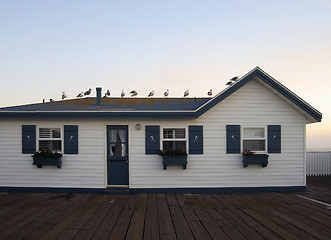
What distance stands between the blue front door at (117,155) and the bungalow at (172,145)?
0.04m

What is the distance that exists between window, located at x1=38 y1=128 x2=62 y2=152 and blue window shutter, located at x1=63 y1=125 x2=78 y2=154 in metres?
0.30

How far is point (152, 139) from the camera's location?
24.2 ft

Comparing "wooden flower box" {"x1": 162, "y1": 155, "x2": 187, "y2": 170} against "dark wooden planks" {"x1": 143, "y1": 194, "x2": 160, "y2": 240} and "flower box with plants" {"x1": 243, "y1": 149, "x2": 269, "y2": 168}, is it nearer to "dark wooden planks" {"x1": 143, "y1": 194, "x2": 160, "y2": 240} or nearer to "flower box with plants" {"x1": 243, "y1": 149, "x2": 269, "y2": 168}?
"dark wooden planks" {"x1": 143, "y1": 194, "x2": 160, "y2": 240}

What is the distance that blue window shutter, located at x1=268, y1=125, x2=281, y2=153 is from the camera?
24.7 ft

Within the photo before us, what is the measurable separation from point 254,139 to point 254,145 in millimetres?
234

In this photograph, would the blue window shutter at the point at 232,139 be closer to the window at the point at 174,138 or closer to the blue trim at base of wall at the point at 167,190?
the blue trim at base of wall at the point at 167,190

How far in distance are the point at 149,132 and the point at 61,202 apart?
363cm

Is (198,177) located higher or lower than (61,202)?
higher

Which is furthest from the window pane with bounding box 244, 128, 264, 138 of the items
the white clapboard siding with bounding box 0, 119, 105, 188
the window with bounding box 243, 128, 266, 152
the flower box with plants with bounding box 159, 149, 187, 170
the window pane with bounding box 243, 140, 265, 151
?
the white clapboard siding with bounding box 0, 119, 105, 188

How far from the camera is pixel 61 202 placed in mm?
6355

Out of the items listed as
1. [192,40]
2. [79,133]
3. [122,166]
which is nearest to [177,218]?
[122,166]

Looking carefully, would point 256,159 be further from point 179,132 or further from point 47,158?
point 47,158

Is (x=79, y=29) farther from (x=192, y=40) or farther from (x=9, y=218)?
(x=9, y=218)

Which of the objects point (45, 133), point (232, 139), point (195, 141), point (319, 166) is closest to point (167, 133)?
point (195, 141)
